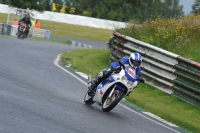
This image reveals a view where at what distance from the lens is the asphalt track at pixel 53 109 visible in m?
9.70

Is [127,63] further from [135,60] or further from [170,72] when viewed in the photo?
[170,72]

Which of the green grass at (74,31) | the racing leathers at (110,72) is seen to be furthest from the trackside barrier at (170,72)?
the green grass at (74,31)

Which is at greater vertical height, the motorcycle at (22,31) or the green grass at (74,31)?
the motorcycle at (22,31)

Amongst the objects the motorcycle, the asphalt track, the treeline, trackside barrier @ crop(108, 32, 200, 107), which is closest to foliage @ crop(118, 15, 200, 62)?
trackside barrier @ crop(108, 32, 200, 107)

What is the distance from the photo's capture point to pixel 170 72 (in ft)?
56.0

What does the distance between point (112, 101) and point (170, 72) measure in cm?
451

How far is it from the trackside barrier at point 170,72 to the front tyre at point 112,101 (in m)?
3.16

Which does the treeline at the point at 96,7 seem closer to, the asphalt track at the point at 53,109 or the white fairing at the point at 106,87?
the asphalt track at the point at 53,109

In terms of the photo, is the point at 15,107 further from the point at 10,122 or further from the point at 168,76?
the point at 168,76

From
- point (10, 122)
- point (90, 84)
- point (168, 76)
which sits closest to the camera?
point (10, 122)

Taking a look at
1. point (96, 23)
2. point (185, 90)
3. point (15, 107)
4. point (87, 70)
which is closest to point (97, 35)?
point (96, 23)

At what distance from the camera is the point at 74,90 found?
51.7ft

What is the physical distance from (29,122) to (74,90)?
622 centimetres

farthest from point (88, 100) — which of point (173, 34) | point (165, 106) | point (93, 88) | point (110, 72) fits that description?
point (173, 34)
